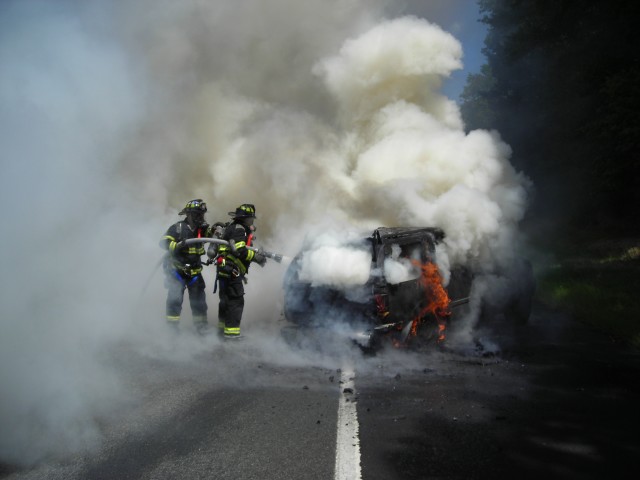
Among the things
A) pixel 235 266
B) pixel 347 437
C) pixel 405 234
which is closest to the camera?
pixel 347 437

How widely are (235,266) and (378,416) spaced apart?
3526 millimetres

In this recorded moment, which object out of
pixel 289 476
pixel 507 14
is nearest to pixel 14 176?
pixel 289 476

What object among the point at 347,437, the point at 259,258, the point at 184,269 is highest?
the point at 259,258

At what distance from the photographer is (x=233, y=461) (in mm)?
3432

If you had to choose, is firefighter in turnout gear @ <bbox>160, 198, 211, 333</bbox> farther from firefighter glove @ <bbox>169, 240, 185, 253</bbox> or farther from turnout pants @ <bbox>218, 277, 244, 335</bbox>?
turnout pants @ <bbox>218, 277, 244, 335</bbox>

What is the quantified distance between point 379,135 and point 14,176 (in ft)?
21.1

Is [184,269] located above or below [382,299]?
above

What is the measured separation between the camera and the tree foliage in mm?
14445

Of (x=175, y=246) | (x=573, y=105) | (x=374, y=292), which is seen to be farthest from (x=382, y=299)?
(x=573, y=105)

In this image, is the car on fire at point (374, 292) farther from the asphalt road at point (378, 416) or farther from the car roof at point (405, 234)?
the asphalt road at point (378, 416)

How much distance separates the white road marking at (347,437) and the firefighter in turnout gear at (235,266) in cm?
228

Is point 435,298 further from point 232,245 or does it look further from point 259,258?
point 232,245

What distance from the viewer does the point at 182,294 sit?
7.50m

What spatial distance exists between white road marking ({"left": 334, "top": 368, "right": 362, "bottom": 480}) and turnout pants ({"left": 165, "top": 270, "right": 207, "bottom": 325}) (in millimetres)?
3138
